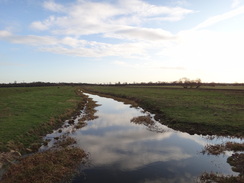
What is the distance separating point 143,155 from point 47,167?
7.70 m

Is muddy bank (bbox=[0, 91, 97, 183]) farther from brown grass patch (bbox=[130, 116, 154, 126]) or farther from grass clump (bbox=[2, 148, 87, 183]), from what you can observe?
brown grass patch (bbox=[130, 116, 154, 126])

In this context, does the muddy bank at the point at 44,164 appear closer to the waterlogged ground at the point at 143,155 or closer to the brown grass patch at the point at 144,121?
the waterlogged ground at the point at 143,155

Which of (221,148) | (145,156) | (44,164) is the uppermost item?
(44,164)

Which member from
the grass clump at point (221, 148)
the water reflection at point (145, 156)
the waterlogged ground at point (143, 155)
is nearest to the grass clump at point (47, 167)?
the waterlogged ground at point (143, 155)

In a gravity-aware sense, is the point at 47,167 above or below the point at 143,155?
above

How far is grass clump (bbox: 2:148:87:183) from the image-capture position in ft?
40.3

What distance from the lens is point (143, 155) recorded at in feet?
54.5

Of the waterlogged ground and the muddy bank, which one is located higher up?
the muddy bank

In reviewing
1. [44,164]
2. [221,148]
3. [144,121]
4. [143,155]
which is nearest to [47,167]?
[44,164]

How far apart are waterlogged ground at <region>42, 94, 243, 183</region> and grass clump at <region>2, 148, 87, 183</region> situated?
99 cm

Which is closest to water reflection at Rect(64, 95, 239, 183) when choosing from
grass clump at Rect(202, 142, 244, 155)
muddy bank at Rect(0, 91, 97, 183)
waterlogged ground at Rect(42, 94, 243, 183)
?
waterlogged ground at Rect(42, 94, 243, 183)

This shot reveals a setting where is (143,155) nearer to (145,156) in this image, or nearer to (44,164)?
(145,156)

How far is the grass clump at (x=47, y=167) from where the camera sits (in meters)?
12.3

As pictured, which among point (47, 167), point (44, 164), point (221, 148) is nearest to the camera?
point (47, 167)
